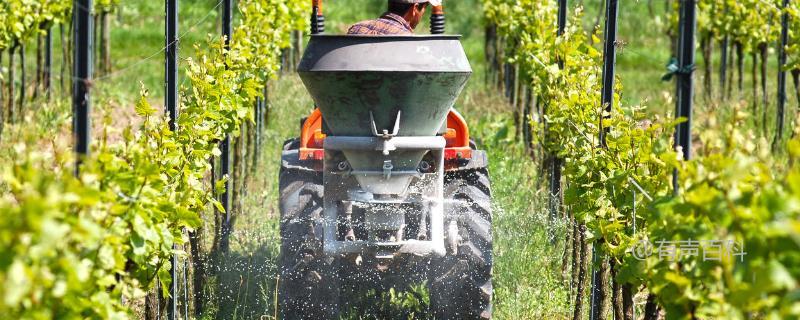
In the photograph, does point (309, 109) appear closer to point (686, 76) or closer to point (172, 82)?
point (172, 82)

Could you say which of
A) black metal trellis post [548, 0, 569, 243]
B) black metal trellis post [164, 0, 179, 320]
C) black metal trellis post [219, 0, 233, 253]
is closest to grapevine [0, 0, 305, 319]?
black metal trellis post [164, 0, 179, 320]

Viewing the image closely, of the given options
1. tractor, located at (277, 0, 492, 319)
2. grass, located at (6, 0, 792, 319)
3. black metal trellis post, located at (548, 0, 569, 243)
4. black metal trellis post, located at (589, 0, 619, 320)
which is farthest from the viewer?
black metal trellis post, located at (548, 0, 569, 243)

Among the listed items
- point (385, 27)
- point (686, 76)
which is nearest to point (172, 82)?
point (385, 27)

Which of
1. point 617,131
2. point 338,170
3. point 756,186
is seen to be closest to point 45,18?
point 338,170

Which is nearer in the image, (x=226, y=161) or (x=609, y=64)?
(x=609, y=64)

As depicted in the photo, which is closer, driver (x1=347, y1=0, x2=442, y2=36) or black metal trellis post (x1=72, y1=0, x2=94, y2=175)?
black metal trellis post (x1=72, y1=0, x2=94, y2=175)

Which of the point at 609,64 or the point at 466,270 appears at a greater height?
the point at 609,64

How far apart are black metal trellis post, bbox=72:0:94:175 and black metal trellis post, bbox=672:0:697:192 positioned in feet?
6.90

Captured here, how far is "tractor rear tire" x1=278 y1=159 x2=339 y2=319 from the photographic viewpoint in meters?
6.80

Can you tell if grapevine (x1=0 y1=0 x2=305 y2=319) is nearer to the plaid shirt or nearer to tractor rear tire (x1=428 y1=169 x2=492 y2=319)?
the plaid shirt

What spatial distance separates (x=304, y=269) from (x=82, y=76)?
256 centimetres

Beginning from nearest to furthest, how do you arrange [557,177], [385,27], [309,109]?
[385,27]
[557,177]
[309,109]

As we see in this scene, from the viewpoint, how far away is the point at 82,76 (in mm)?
4477

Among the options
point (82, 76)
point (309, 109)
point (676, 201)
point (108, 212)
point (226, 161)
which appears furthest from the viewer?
point (309, 109)
